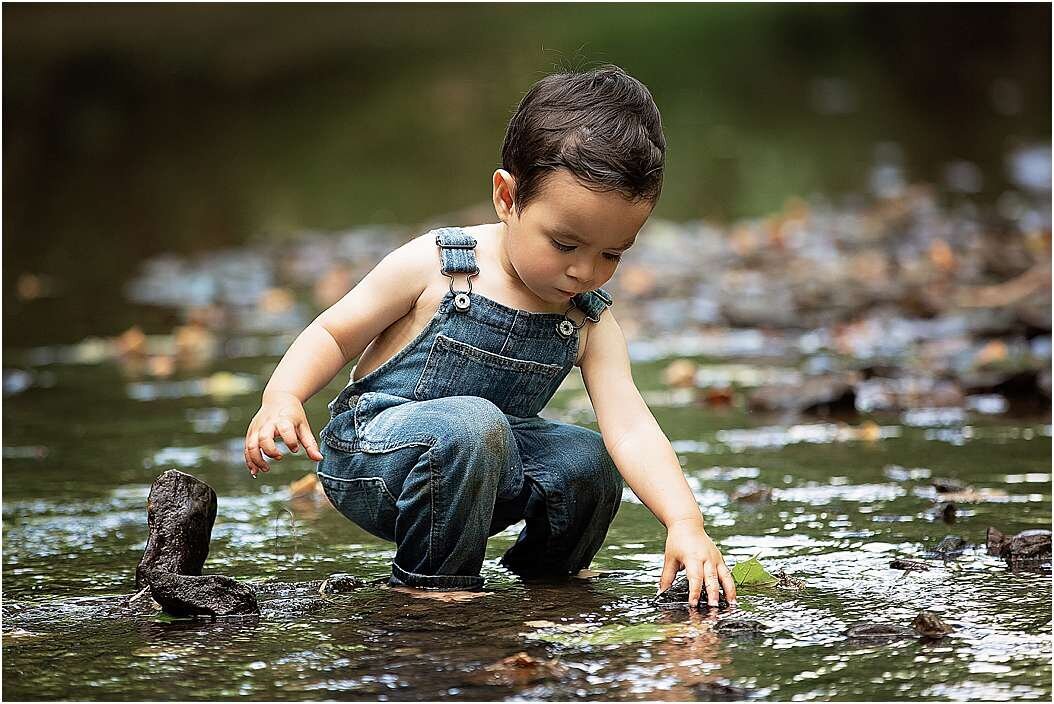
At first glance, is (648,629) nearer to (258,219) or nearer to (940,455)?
(940,455)

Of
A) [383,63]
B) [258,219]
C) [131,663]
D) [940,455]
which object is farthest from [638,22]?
[131,663]

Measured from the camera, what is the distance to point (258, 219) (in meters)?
12.8

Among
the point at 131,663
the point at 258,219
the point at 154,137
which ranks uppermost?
the point at 154,137

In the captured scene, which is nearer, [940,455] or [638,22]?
[940,455]

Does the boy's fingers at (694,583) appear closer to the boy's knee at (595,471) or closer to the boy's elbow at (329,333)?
the boy's knee at (595,471)

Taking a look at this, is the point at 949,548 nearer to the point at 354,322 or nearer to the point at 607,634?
the point at 607,634

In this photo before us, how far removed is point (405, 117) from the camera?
19.3m

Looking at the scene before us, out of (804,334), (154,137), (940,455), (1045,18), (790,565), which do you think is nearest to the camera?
(790,565)

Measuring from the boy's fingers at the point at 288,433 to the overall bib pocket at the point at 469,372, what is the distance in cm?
37

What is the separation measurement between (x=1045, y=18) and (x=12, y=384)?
1926cm

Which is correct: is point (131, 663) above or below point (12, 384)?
below

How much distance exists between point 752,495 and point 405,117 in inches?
637

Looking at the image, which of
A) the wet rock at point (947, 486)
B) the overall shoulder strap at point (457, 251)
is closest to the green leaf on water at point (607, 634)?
the overall shoulder strap at point (457, 251)

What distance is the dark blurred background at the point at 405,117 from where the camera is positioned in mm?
12172
